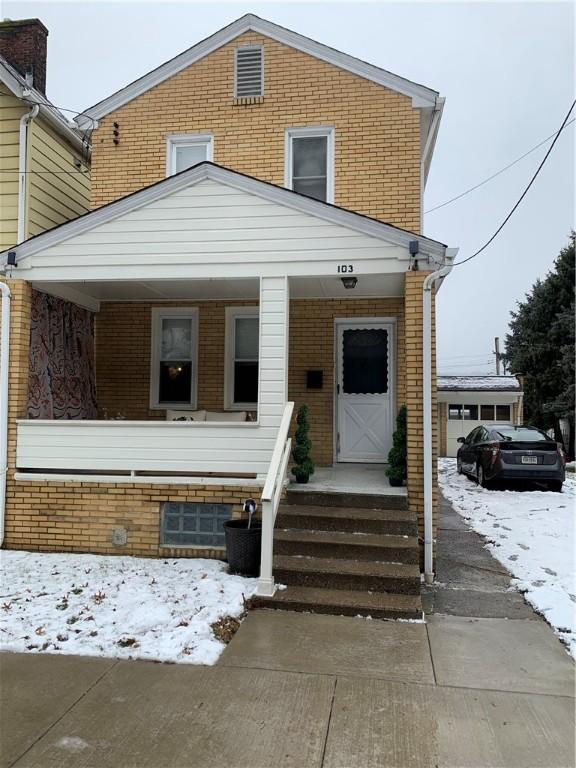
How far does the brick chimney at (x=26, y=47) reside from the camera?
10.0 m

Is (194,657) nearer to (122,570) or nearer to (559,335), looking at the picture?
(122,570)

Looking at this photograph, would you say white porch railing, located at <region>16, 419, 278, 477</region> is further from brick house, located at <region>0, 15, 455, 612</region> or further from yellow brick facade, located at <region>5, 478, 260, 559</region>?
yellow brick facade, located at <region>5, 478, 260, 559</region>

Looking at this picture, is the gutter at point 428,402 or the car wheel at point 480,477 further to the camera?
the car wheel at point 480,477

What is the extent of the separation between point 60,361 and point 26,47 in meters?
6.03

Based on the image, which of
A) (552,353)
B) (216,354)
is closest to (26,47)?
(216,354)

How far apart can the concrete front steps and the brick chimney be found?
8.86 meters

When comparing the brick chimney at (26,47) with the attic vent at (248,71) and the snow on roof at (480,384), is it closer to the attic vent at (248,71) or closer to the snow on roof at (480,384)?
the attic vent at (248,71)

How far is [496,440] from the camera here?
43.1 ft

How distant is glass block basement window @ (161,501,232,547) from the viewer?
6.87 meters

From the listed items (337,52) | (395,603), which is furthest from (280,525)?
(337,52)

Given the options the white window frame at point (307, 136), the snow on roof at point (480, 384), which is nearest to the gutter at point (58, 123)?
the white window frame at point (307, 136)

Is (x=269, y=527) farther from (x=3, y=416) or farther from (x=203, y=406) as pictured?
(x=203, y=406)

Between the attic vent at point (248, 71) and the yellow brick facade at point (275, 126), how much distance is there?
11 centimetres

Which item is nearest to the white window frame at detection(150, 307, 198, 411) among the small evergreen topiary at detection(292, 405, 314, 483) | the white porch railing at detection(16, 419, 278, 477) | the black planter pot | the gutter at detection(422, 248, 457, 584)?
the white porch railing at detection(16, 419, 278, 477)
